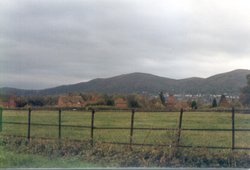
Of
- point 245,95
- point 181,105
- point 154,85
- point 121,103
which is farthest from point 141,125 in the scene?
point 245,95

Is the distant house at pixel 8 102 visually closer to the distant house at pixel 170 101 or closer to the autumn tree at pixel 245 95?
the distant house at pixel 170 101

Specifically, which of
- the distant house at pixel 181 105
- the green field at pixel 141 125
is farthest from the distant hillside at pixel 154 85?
the green field at pixel 141 125

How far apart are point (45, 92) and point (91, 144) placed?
2243 mm

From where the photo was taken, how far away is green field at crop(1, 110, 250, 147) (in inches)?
410

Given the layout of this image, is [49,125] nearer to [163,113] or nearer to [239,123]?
[163,113]

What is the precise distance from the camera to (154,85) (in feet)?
35.1

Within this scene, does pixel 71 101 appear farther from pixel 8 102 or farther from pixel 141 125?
pixel 141 125

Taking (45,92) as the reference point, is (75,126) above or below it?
below

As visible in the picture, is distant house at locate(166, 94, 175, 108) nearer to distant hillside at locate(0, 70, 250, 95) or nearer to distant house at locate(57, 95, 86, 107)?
distant hillside at locate(0, 70, 250, 95)

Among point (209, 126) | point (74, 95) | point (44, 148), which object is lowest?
point (44, 148)

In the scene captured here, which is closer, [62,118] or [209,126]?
[209,126]

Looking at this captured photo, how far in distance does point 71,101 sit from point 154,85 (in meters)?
2.81

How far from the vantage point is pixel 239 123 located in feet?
35.3

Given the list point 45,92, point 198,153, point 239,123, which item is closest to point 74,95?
point 45,92
